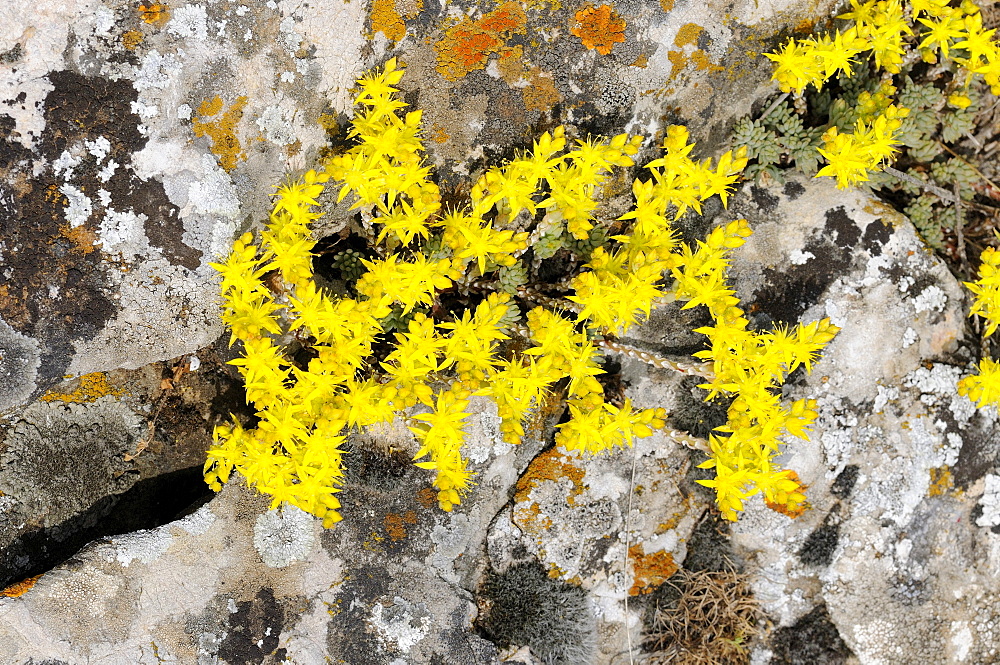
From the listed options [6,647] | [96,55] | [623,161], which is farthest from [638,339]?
[6,647]

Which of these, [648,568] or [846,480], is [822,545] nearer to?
[846,480]

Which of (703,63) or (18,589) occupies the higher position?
(703,63)

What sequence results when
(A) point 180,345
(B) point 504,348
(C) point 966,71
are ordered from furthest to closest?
(C) point 966,71 < (B) point 504,348 < (A) point 180,345

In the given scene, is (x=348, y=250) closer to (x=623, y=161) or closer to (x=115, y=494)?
(x=623, y=161)

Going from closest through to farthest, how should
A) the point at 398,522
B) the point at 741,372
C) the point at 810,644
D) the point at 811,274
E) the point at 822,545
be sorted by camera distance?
the point at 741,372 < the point at 398,522 < the point at 811,274 < the point at 822,545 < the point at 810,644

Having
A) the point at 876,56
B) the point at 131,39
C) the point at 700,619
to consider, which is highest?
the point at 131,39

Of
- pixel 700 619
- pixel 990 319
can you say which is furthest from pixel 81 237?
pixel 990 319

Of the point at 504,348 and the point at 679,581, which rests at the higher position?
the point at 504,348

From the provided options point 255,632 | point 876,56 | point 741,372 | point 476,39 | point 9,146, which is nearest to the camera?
point 9,146
